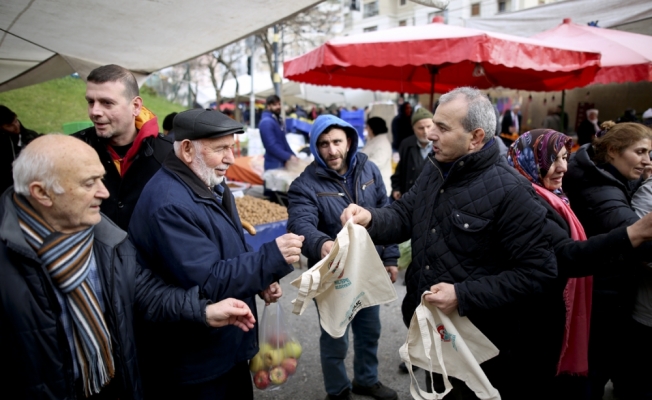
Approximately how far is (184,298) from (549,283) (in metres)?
1.59

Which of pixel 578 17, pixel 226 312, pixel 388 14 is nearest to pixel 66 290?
pixel 226 312

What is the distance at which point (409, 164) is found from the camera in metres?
4.95

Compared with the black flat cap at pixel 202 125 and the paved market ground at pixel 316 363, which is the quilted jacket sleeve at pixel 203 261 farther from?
the paved market ground at pixel 316 363

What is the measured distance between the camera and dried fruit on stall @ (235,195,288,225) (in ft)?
18.5

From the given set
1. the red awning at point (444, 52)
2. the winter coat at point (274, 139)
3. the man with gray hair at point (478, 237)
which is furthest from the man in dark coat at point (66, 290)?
the winter coat at point (274, 139)

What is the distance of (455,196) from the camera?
6.60 ft

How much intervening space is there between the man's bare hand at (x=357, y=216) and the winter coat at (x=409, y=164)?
267cm

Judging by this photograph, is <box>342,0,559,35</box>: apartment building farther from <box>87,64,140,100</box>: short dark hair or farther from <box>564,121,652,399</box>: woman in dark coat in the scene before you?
<box>87,64,140,100</box>: short dark hair

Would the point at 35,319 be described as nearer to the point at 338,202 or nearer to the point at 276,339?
the point at 276,339

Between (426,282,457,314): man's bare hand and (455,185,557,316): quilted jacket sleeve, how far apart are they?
28mm

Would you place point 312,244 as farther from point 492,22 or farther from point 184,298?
point 492,22

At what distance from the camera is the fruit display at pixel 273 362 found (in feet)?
8.68

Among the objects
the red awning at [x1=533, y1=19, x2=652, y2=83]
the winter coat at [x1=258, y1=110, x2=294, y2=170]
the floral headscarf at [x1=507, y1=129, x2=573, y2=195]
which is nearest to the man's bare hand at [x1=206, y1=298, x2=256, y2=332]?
the floral headscarf at [x1=507, y1=129, x2=573, y2=195]

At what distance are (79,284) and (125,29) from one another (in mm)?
2636
